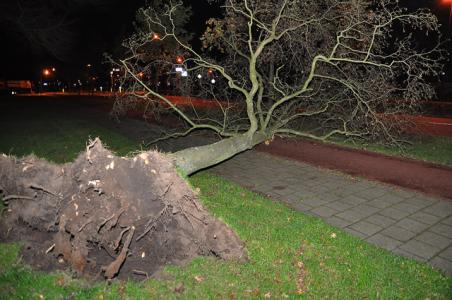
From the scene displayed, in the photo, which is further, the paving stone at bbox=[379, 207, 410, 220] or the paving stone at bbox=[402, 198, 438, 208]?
the paving stone at bbox=[402, 198, 438, 208]

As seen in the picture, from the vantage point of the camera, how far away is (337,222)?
546cm

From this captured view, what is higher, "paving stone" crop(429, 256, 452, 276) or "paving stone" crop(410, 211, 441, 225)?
"paving stone" crop(410, 211, 441, 225)

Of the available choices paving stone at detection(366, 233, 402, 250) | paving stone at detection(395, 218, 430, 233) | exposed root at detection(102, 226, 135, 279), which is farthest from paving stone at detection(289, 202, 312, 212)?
exposed root at detection(102, 226, 135, 279)

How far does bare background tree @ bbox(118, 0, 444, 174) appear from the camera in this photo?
748 centimetres

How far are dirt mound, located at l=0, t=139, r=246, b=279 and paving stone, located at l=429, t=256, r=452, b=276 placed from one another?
2.31 metres

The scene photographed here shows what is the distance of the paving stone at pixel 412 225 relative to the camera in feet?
17.2

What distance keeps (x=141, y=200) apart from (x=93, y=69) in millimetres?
50242

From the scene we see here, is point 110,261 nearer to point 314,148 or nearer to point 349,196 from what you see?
point 349,196

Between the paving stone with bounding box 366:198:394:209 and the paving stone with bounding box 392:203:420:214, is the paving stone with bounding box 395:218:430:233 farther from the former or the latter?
the paving stone with bounding box 366:198:394:209

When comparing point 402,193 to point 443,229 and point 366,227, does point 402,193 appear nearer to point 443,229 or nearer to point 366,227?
point 443,229

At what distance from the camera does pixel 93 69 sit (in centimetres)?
4975

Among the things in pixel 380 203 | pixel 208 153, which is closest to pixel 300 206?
pixel 380 203

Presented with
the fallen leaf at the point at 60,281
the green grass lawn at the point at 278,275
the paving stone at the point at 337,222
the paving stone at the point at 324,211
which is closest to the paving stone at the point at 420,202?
the paving stone at the point at 324,211

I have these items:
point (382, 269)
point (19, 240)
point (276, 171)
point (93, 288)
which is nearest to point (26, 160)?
point (19, 240)
